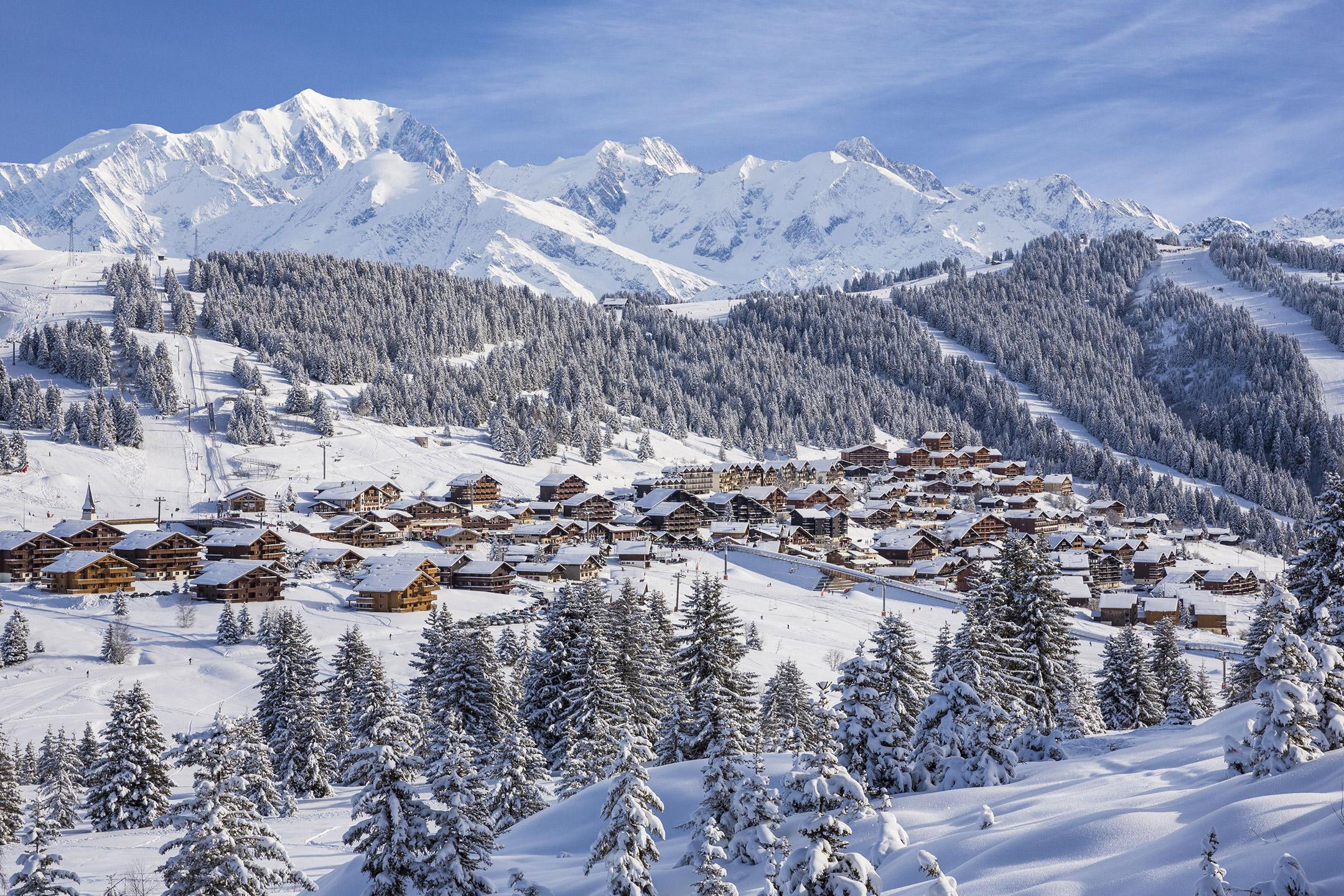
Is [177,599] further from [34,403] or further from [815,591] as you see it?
[34,403]

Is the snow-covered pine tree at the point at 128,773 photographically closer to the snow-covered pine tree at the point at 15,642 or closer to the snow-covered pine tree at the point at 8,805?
the snow-covered pine tree at the point at 8,805

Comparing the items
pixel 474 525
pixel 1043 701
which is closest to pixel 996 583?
pixel 1043 701

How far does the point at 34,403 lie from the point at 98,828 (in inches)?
4777

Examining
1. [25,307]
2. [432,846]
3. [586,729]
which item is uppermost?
[25,307]

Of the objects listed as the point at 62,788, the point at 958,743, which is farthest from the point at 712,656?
the point at 62,788

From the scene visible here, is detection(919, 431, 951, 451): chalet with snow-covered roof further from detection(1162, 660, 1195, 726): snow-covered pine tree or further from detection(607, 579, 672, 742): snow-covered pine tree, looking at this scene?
detection(607, 579, 672, 742): snow-covered pine tree

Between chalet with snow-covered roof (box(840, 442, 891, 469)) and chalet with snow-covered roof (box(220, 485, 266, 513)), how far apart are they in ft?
349

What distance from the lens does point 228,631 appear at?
6981 centimetres

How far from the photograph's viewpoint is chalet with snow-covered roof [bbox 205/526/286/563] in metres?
93.1

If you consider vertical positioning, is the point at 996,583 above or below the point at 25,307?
below

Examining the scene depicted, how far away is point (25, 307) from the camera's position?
198m

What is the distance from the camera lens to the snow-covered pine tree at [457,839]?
1920 cm

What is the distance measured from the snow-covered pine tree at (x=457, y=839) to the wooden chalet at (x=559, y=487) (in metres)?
115

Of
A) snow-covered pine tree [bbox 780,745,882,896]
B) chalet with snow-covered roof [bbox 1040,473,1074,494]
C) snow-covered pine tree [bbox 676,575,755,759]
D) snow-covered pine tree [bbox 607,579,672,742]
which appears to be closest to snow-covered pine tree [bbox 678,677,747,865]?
snow-covered pine tree [bbox 780,745,882,896]
